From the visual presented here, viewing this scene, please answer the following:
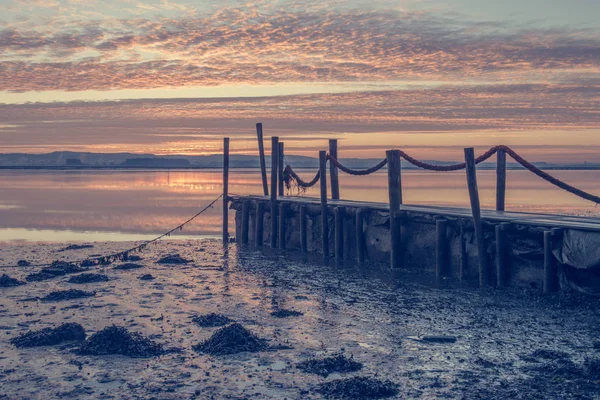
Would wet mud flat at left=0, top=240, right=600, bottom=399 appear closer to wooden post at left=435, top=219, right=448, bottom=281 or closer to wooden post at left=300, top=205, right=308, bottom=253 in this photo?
wooden post at left=435, top=219, right=448, bottom=281

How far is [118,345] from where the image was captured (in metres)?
10.0

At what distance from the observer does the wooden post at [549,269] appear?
13.6 meters

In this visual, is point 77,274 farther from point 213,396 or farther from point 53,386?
point 213,396

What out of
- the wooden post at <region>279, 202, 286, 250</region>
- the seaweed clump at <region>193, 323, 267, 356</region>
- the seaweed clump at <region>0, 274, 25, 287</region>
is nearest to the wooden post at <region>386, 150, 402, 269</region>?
the wooden post at <region>279, 202, 286, 250</region>

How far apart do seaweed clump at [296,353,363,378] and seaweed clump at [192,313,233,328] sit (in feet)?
9.15

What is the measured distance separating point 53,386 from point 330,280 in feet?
29.2

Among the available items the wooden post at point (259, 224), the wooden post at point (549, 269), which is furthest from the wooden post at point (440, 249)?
the wooden post at point (259, 224)

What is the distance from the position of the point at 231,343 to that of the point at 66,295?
19.2 feet

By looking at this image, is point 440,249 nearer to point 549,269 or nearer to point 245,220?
point 549,269

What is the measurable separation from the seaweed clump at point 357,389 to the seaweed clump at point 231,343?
1982 millimetres

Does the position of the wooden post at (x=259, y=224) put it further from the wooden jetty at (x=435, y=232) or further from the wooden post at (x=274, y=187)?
the wooden post at (x=274, y=187)

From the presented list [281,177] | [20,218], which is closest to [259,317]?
[281,177]

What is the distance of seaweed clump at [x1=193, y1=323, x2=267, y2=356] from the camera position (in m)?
10.0

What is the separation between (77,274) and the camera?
57.6ft
